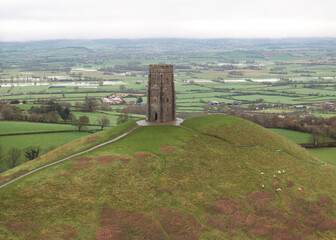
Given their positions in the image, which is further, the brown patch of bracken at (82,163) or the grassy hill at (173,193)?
the brown patch of bracken at (82,163)

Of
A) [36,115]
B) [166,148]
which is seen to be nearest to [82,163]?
[166,148]

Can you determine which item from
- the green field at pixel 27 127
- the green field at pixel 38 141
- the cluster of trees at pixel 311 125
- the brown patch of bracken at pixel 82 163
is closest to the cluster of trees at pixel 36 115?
the green field at pixel 27 127

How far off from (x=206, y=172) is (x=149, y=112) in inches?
1016

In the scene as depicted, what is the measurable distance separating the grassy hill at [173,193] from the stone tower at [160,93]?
8.58 meters

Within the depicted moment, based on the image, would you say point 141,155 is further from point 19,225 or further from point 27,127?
point 27,127

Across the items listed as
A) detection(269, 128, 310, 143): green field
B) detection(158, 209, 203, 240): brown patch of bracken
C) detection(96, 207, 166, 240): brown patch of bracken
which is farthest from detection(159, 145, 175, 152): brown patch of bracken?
detection(269, 128, 310, 143): green field

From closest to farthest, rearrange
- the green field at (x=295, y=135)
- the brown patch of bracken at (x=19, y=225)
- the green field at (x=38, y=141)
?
the brown patch of bracken at (x=19, y=225) → the green field at (x=38, y=141) → the green field at (x=295, y=135)

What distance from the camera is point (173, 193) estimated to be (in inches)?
1897

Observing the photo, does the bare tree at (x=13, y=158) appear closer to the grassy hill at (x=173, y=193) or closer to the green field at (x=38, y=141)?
the green field at (x=38, y=141)

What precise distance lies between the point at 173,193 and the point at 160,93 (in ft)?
99.3

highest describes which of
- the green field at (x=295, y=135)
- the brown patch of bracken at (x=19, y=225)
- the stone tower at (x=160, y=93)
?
the stone tower at (x=160, y=93)

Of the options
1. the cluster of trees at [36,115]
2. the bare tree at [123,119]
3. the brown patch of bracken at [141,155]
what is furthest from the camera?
the cluster of trees at [36,115]

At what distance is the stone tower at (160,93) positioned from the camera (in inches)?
2879

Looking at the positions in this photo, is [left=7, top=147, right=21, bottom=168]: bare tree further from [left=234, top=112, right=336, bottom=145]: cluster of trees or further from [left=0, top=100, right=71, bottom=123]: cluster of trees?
[left=234, top=112, right=336, bottom=145]: cluster of trees
